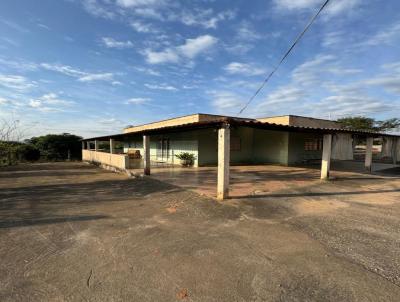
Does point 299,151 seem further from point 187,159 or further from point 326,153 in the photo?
point 187,159

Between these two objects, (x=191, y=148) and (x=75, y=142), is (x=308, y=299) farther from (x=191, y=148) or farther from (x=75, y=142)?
(x=75, y=142)

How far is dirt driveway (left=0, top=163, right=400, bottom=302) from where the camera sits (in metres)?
2.82

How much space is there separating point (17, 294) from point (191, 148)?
1404 centimetres

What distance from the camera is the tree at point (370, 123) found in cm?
3872

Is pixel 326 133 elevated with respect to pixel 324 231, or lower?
elevated

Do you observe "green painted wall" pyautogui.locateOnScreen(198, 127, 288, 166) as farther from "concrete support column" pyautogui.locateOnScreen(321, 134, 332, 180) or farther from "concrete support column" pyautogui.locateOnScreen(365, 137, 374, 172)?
"concrete support column" pyautogui.locateOnScreen(321, 134, 332, 180)

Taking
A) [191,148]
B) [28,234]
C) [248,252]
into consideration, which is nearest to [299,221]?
[248,252]

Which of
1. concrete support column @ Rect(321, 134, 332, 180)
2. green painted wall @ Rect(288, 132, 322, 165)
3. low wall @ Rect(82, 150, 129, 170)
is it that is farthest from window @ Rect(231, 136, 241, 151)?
concrete support column @ Rect(321, 134, 332, 180)

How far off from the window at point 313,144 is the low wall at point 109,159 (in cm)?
1349

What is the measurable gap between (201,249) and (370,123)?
45.5 meters

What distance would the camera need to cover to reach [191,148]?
54.3 ft

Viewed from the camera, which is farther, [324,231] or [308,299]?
[324,231]

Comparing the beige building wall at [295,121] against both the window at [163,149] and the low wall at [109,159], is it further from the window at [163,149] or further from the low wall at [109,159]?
the low wall at [109,159]

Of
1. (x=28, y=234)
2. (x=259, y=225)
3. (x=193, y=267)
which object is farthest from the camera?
(x=259, y=225)
